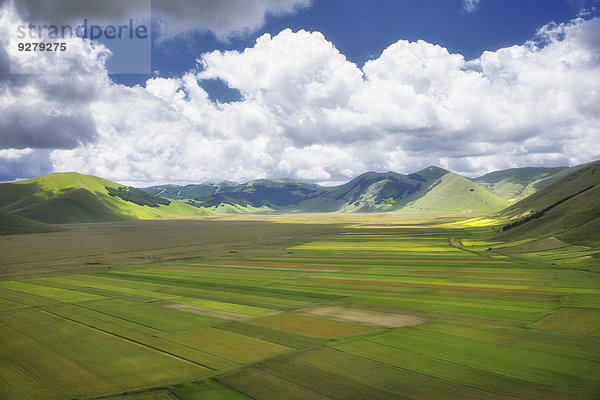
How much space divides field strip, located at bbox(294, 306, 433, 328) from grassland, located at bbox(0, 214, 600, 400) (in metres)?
0.27

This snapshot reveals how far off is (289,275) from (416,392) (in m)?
50.1

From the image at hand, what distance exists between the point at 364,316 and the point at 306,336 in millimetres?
9551

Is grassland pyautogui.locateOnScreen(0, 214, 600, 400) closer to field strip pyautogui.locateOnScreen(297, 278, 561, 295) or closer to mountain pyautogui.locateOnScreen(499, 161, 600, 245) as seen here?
field strip pyautogui.locateOnScreen(297, 278, 561, 295)

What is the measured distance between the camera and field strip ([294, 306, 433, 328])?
34.9 meters

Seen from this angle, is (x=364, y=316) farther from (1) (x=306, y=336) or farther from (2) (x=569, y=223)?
(2) (x=569, y=223)

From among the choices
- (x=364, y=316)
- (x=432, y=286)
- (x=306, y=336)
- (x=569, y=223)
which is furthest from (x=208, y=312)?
(x=569, y=223)

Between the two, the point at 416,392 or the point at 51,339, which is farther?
the point at 51,339

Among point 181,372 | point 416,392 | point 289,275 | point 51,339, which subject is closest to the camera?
point 416,392

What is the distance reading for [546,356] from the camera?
2505cm

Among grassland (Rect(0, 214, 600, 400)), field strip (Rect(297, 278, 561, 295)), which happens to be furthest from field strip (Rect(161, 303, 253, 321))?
field strip (Rect(297, 278, 561, 295))

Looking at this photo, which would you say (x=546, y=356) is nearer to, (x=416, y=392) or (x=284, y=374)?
(x=416, y=392)

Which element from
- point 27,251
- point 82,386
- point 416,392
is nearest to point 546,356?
point 416,392

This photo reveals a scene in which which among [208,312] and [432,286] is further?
[432,286]

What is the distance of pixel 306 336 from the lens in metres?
31.4
